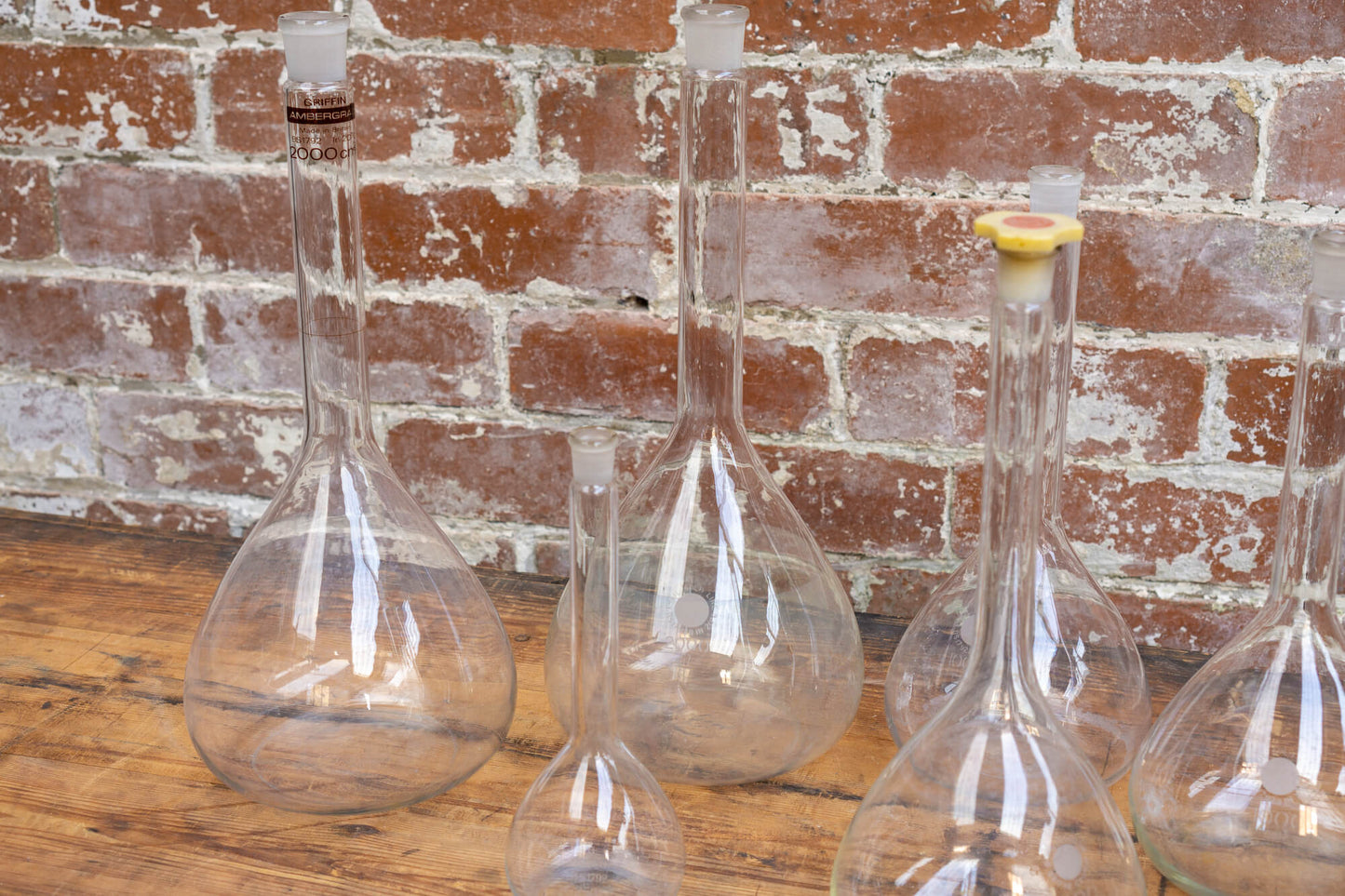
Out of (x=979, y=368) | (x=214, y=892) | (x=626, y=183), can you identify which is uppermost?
(x=626, y=183)

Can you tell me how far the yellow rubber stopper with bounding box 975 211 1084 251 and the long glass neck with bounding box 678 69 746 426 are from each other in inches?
7.0

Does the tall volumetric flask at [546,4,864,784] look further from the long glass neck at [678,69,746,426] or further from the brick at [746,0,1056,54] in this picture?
the brick at [746,0,1056,54]

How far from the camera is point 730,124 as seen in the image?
595mm

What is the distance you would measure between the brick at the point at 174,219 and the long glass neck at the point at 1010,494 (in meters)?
0.53

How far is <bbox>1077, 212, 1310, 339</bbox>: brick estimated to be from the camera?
28.7 inches

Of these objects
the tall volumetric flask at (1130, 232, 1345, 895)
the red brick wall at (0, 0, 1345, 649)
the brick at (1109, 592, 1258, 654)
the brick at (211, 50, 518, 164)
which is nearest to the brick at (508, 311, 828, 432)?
the red brick wall at (0, 0, 1345, 649)

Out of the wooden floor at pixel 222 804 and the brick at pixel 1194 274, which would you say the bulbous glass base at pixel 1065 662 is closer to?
the wooden floor at pixel 222 804

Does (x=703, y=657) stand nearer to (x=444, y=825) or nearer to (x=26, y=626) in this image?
(x=444, y=825)

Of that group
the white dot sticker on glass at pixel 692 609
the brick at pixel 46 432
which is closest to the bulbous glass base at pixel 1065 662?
the white dot sticker on glass at pixel 692 609

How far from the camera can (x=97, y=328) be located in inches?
36.7

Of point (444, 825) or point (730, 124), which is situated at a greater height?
point (730, 124)

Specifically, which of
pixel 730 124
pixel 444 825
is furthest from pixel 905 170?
pixel 444 825

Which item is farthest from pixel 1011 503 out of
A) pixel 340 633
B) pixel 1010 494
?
pixel 340 633

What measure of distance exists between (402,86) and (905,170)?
0.30 metres
